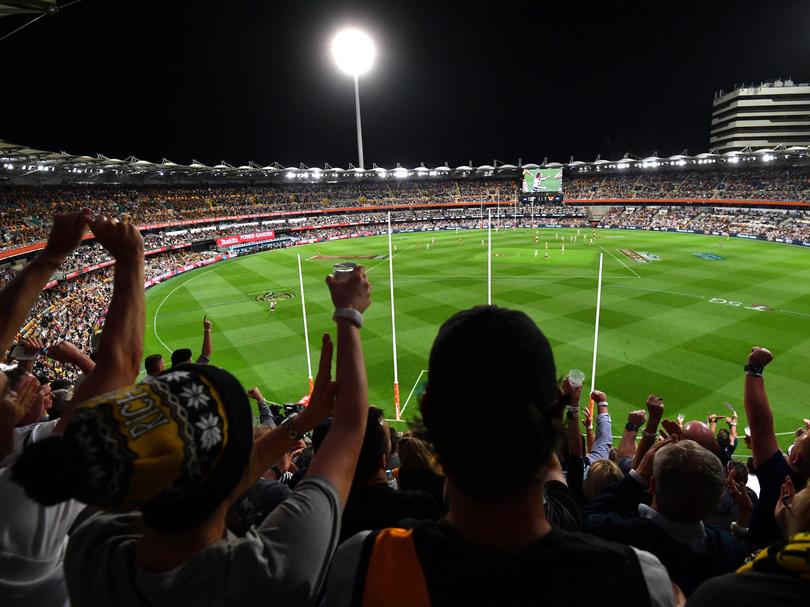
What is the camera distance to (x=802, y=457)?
3822 millimetres

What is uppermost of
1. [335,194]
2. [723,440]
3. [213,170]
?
[213,170]

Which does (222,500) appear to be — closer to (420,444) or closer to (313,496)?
(313,496)

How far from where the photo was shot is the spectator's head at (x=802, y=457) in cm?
377

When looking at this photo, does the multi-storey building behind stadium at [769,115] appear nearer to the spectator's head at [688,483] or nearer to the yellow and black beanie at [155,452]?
the spectator's head at [688,483]

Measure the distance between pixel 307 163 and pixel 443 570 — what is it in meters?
123

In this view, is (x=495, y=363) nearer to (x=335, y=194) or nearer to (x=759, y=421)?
(x=759, y=421)

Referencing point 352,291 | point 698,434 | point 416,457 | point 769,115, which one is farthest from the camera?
point 769,115

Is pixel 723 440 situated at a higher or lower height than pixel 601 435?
lower

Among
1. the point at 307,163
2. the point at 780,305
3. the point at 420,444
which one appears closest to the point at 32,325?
the point at 420,444

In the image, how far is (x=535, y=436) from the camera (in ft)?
5.37

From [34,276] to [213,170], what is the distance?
74329mm

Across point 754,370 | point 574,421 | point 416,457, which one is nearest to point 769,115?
point 754,370

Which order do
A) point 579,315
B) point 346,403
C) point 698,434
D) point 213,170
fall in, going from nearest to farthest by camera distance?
point 346,403
point 698,434
point 579,315
point 213,170

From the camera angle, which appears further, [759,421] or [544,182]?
[544,182]
